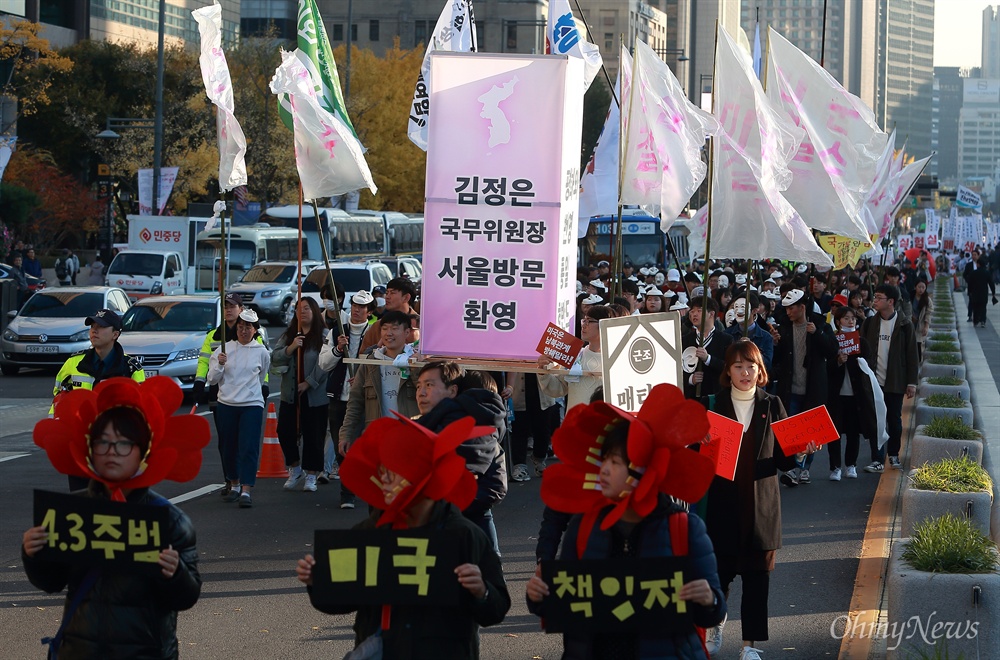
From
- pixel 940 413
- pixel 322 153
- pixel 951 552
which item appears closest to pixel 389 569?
pixel 951 552

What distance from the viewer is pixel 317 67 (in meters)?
11.8

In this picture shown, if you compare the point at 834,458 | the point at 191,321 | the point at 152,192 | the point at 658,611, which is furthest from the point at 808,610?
the point at 152,192

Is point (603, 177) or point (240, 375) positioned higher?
point (603, 177)

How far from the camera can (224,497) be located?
11.5m

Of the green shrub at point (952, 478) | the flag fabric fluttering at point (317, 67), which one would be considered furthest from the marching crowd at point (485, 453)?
the flag fabric fluttering at point (317, 67)

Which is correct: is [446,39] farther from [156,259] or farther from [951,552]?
[156,259]

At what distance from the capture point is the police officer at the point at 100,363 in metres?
8.63

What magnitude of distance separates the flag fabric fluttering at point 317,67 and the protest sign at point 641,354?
17.1 ft

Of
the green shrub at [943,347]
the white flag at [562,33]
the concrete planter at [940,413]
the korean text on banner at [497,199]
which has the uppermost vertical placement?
the white flag at [562,33]

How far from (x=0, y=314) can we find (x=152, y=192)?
42.1ft

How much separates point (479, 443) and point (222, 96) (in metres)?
6.01

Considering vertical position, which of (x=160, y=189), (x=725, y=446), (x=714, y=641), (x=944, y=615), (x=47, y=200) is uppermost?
(x=160, y=189)

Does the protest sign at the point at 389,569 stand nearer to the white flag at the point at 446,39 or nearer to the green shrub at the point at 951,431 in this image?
the green shrub at the point at 951,431

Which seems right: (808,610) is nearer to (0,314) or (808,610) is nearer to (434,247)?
(434,247)
